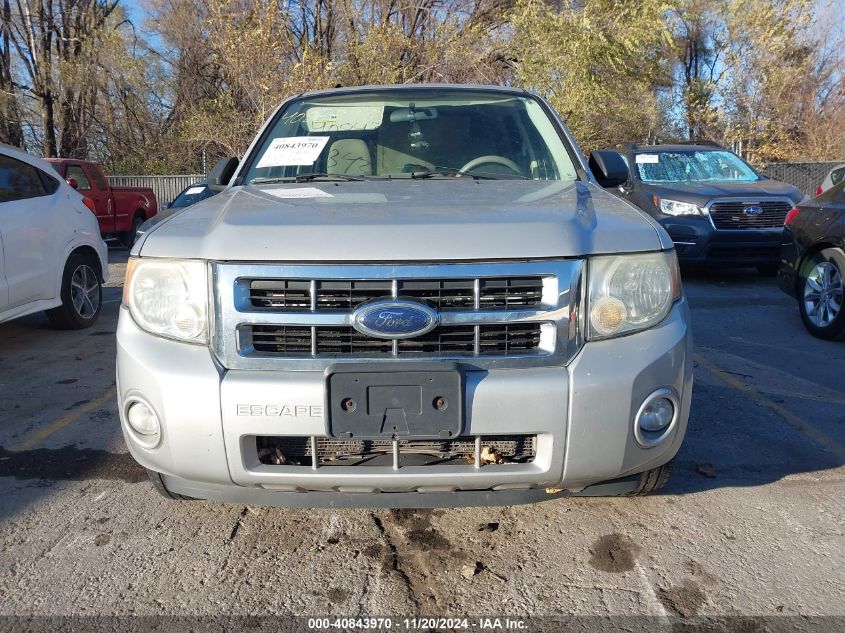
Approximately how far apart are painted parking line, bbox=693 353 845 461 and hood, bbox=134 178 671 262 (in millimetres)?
1909

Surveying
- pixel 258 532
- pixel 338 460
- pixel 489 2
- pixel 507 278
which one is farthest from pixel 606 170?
pixel 489 2

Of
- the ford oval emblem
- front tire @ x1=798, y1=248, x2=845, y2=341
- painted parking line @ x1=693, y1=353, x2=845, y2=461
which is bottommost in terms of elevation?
painted parking line @ x1=693, y1=353, x2=845, y2=461

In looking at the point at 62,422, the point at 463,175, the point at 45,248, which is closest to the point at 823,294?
the point at 463,175

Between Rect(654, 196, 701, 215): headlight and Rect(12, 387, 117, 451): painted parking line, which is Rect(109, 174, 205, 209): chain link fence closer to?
Rect(654, 196, 701, 215): headlight

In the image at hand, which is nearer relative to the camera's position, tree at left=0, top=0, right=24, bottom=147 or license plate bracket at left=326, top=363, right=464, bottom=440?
license plate bracket at left=326, top=363, right=464, bottom=440

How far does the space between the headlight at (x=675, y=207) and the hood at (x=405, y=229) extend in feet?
21.6

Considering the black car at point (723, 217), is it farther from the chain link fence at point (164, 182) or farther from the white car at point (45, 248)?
the chain link fence at point (164, 182)

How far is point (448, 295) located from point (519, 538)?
3.70 ft

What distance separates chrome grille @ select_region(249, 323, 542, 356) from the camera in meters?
2.36

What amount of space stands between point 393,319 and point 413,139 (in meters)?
1.76

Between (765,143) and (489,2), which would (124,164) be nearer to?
(489,2)

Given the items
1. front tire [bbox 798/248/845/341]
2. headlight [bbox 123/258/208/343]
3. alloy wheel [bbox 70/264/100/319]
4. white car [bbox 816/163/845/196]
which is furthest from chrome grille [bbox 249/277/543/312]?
white car [bbox 816/163/845/196]

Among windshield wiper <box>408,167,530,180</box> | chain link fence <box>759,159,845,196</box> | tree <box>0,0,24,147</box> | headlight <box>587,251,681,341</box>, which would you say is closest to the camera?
headlight <box>587,251,681,341</box>

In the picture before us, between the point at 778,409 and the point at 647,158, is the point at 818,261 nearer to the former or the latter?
the point at 778,409
